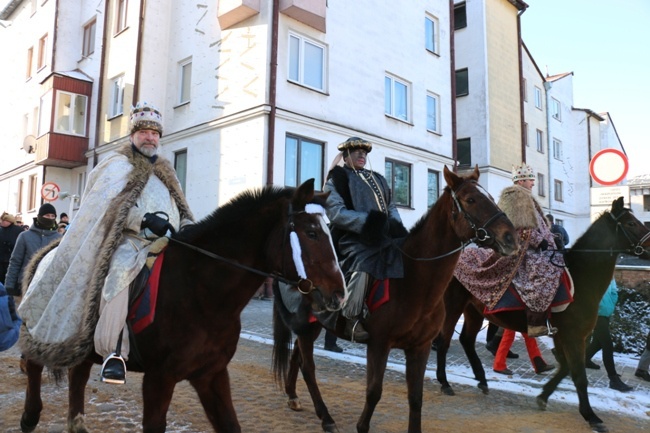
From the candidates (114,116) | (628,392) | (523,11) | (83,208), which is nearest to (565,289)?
(628,392)

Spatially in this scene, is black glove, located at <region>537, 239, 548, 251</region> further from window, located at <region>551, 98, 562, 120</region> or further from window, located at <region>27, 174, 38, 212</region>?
window, located at <region>551, 98, 562, 120</region>

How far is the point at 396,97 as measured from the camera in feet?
60.3

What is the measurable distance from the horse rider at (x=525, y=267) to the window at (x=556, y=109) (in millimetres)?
27606

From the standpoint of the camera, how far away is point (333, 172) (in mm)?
5082

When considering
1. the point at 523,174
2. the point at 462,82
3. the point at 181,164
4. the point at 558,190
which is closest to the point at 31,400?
the point at 523,174

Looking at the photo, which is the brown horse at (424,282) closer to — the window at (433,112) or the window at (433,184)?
the window at (433,184)

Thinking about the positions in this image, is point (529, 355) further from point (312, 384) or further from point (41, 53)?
point (41, 53)

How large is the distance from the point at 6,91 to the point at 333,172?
97.4 ft

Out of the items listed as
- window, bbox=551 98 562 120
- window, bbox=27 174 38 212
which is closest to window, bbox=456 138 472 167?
window, bbox=551 98 562 120

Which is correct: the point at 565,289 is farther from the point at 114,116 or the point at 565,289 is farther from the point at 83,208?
the point at 114,116

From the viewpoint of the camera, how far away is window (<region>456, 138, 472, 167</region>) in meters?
23.5

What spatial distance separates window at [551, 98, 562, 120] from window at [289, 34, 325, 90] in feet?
66.0

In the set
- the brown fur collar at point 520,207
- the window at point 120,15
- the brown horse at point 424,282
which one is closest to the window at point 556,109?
the window at point 120,15

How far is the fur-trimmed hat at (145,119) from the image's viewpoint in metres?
3.71
